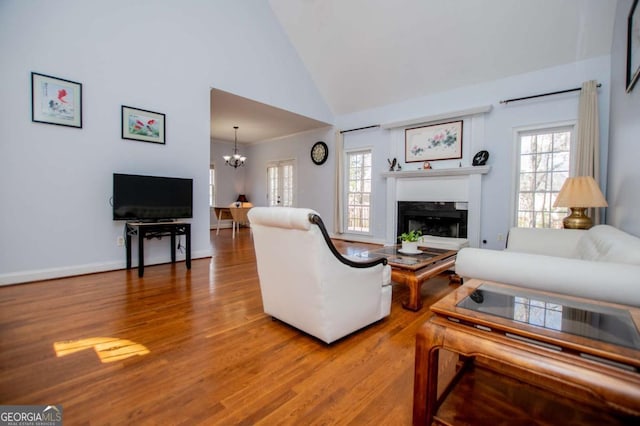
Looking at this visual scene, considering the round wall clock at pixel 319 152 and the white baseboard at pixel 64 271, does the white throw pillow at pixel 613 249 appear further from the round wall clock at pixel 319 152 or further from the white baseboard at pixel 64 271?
the round wall clock at pixel 319 152

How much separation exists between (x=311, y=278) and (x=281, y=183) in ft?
22.4

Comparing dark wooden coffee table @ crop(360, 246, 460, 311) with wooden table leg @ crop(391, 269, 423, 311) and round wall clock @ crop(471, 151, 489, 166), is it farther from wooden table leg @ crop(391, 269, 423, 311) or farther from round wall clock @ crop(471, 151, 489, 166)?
round wall clock @ crop(471, 151, 489, 166)

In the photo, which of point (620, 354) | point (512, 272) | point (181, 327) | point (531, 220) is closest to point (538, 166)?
point (531, 220)

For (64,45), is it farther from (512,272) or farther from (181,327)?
(512,272)

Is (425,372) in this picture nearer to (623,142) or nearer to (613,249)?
(613,249)

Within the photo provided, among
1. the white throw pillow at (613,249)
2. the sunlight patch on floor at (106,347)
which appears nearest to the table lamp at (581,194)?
the white throw pillow at (613,249)

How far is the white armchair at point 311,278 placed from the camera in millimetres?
1791

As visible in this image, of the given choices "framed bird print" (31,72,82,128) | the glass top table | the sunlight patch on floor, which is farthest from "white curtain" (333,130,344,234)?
the glass top table

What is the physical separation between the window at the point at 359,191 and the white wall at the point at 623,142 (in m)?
3.85

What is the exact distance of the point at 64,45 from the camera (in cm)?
330

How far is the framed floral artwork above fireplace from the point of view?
516cm

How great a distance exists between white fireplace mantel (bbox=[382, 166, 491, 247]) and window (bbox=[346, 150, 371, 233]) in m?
0.65

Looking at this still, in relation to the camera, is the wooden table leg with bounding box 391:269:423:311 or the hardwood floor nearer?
the hardwood floor

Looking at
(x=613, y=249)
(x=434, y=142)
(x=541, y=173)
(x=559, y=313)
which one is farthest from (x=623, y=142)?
(x=559, y=313)
